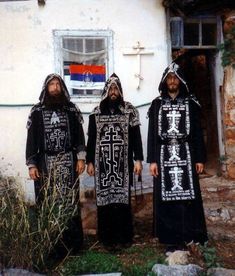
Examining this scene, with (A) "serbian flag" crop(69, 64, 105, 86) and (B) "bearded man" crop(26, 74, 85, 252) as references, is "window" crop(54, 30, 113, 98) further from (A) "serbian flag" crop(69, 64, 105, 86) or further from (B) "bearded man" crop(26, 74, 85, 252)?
(B) "bearded man" crop(26, 74, 85, 252)

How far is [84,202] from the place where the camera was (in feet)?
23.3

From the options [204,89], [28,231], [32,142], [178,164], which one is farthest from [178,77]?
[204,89]

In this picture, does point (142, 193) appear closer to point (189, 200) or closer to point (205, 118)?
point (189, 200)

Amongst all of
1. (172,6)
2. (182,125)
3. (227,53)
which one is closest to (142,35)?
(172,6)

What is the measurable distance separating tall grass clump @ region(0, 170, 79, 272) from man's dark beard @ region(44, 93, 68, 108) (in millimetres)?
1083

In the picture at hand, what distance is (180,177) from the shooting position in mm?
5629

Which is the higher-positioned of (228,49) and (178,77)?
(228,49)

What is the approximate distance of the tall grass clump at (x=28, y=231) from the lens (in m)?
4.72

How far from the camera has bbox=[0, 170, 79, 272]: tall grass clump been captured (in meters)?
4.72

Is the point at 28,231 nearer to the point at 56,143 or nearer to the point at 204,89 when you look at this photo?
the point at 56,143

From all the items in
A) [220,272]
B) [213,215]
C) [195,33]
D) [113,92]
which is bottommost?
[220,272]

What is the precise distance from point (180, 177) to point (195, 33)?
2.86 metres

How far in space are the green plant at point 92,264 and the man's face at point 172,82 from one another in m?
1.88

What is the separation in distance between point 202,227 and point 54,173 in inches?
68.5
